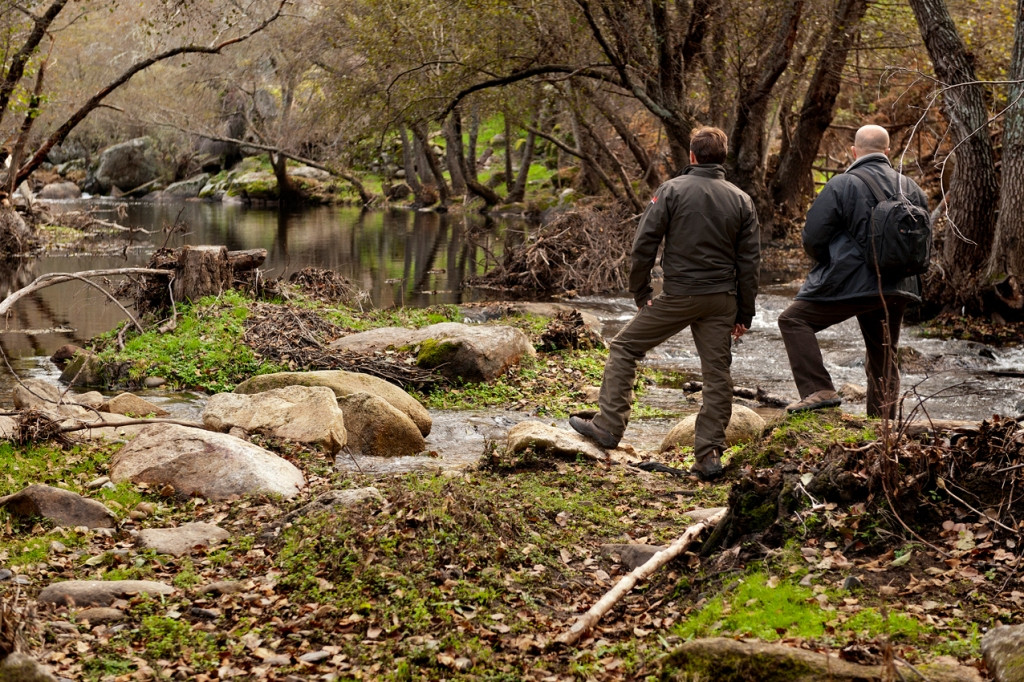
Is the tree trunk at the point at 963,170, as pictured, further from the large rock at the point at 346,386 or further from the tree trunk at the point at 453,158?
the tree trunk at the point at 453,158

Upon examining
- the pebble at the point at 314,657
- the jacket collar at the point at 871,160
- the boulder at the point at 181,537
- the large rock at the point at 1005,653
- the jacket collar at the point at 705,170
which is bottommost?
the pebble at the point at 314,657

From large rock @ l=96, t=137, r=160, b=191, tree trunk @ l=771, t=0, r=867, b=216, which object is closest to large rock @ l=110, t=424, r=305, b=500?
tree trunk @ l=771, t=0, r=867, b=216

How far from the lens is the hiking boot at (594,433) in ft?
25.1

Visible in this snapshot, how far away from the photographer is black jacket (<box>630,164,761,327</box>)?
22.7 ft

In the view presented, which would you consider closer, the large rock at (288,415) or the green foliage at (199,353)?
the large rock at (288,415)

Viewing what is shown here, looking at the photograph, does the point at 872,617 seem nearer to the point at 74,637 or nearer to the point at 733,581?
the point at 733,581

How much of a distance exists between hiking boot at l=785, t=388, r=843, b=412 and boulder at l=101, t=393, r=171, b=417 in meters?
6.09

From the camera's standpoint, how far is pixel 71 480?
6895 mm

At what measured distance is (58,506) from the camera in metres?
6.12

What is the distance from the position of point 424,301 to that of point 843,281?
43.1ft

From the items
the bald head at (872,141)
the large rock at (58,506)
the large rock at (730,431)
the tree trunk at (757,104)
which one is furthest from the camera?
the tree trunk at (757,104)

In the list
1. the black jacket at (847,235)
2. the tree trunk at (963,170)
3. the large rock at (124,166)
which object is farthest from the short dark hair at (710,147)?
the large rock at (124,166)

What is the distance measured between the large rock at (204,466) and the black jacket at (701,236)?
2.92 meters

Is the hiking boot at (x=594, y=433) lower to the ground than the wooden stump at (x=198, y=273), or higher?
lower
